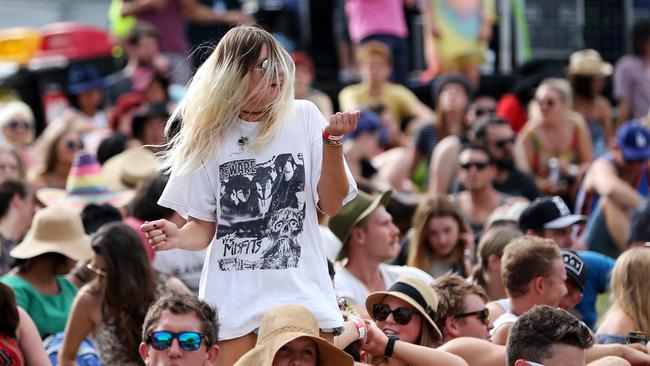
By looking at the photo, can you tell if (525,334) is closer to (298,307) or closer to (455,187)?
(298,307)

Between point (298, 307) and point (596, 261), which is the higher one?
point (298, 307)

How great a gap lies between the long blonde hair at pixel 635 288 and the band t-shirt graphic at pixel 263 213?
7.65ft

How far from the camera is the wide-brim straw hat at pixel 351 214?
25.3 ft

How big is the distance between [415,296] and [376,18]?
807 cm

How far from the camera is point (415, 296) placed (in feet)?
21.0

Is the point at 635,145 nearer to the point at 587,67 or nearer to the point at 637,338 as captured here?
the point at 587,67

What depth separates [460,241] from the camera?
29.5 ft

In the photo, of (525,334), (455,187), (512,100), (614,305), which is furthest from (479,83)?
(525,334)

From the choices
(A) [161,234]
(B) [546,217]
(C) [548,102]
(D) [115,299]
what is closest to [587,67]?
(C) [548,102]

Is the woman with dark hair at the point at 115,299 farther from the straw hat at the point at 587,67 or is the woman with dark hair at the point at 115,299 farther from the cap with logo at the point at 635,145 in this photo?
the straw hat at the point at 587,67

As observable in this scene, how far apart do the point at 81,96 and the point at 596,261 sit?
7674 mm

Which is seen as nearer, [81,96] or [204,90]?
[204,90]

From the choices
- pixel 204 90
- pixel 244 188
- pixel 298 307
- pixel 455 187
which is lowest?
pixel 455 187

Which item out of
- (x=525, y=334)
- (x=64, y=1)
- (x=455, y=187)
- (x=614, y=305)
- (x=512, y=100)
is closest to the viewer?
(x=525, y=334)
